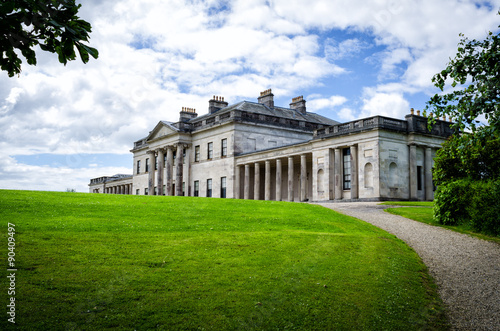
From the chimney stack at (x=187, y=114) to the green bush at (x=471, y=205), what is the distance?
152 ft

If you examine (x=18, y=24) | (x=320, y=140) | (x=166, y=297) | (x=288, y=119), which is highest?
(x=288, y=119)

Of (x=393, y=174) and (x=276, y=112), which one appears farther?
(x=276, y=112)

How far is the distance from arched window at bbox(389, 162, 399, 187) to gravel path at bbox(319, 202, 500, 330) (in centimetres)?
1540

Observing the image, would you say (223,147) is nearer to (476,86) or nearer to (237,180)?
(237,180)

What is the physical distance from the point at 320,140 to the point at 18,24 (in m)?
34.4

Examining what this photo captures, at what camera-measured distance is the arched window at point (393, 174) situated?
34656 millimetres

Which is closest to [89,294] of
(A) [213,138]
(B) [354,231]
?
(B) [354,231]

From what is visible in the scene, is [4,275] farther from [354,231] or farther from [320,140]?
[320,140]

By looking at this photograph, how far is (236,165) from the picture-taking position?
49.3 m

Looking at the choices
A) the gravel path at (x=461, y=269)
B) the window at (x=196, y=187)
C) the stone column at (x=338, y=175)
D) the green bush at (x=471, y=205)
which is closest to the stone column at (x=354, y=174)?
the stone column at (x=338, y=175)

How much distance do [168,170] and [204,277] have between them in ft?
163

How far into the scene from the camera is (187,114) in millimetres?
62750

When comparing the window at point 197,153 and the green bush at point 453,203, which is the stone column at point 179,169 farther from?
the green bush at point 453,203

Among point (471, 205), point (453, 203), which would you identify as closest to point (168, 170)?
point (453, 203)
